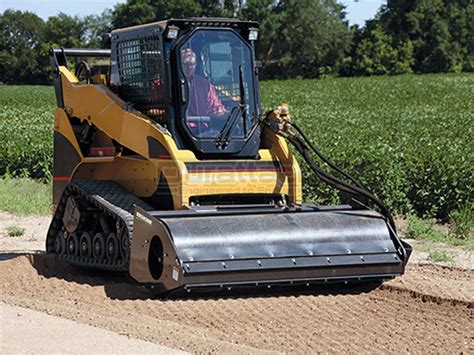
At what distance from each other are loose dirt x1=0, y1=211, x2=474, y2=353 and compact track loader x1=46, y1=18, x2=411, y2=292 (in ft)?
0.83

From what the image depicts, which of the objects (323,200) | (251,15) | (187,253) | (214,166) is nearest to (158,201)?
(214,166)

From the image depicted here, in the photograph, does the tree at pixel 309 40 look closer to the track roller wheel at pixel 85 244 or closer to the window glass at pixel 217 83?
the track roller wheel at pixel 85 244

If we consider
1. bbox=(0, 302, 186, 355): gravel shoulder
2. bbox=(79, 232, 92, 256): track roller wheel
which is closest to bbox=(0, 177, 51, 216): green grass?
bbox=(79, 232, 92, 256): track roller wheel

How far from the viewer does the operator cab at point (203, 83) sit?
32.8 ft

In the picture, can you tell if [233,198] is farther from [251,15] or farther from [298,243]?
[251,15]

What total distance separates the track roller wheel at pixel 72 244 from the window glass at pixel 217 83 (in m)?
2.12

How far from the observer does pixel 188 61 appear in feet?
32.9

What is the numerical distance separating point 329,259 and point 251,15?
268 ft

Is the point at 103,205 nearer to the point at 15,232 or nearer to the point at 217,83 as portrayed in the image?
the point at 217,83

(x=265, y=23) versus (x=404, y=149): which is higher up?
(x=265, y=23)

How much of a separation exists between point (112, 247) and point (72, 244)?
1053 mm

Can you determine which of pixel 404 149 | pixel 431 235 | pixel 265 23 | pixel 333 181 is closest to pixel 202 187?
pixel 333 181

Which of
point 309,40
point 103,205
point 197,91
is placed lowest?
point 309,40

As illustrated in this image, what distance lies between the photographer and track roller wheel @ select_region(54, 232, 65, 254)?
450 inches
